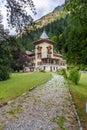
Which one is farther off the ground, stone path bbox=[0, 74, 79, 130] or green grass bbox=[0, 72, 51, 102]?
stone path bbox=[0, 74, 79, 130]

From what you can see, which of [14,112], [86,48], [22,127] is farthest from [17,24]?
[86,48]

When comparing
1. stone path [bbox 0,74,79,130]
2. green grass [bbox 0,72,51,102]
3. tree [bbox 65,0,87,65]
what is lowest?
green grass [bbox 0,72,51,102]

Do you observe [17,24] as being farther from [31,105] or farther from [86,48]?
[86,48]

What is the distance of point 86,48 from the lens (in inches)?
797

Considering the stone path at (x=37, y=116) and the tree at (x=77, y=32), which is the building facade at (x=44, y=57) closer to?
the tree at (x=77, y=32)

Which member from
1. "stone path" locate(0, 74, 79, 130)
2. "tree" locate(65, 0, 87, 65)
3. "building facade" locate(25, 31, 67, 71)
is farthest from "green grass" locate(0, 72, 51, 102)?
"building facade" locate(25, 31, 67, 71)

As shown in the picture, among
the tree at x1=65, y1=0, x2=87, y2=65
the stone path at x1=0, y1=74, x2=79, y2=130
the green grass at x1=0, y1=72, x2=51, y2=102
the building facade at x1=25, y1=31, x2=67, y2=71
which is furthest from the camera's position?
the building facade at x1=25, y1=31, x2=67, y2=71

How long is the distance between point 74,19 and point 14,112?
8.34m

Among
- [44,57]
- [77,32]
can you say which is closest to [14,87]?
[77,32]

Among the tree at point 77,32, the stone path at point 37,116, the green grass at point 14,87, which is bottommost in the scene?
the green grass at point 14,87

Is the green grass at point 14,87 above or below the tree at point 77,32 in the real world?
below

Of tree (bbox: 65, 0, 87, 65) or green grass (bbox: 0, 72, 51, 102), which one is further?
green grass (bbox: 0, 72, 51, 102)

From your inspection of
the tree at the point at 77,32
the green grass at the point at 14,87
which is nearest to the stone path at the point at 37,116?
the green grass at the point at 14,87

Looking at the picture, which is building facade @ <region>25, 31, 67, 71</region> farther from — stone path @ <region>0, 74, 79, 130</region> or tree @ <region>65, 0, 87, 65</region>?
stone path @ <region>0, 74, 79, 130</region>
